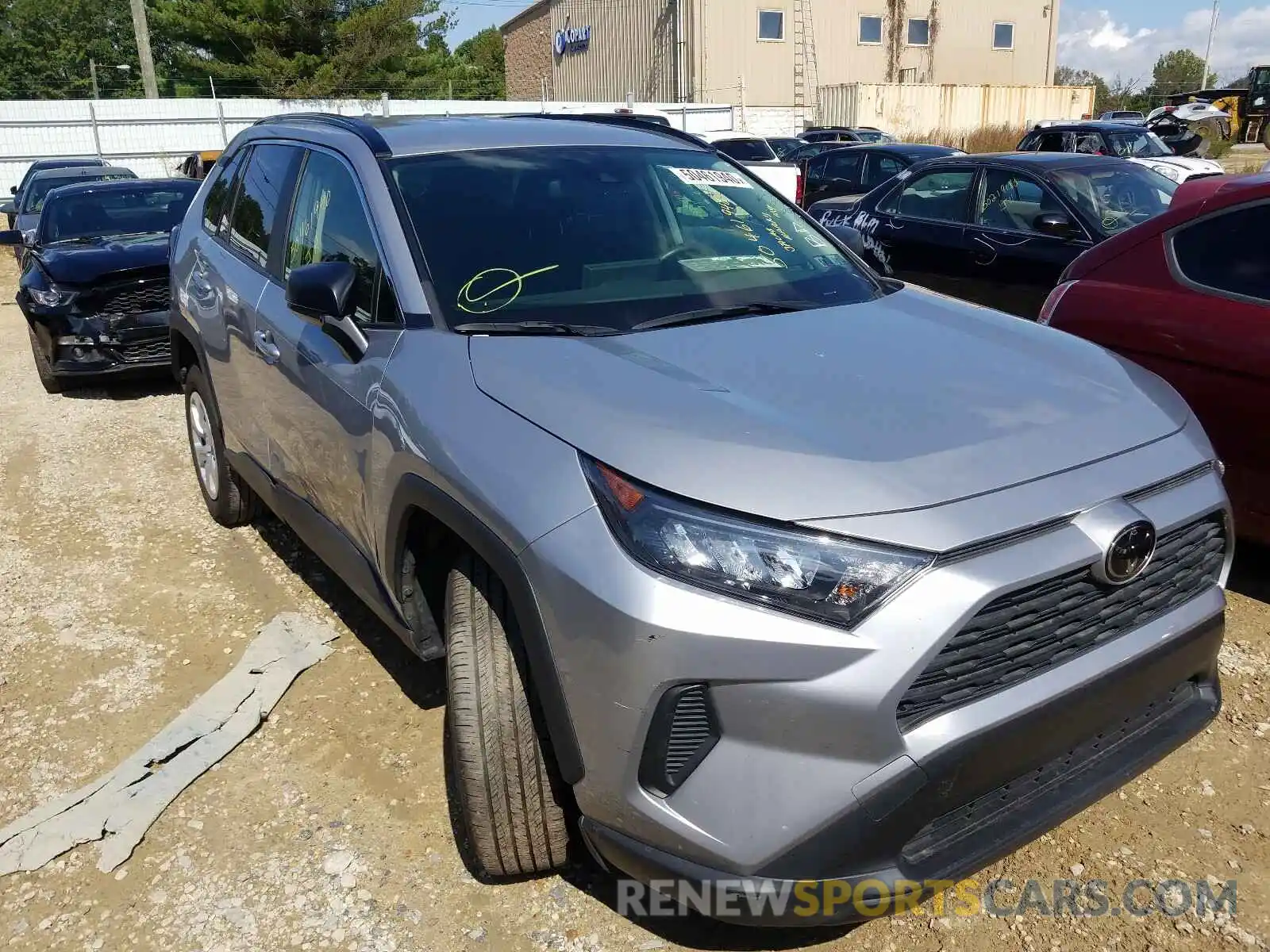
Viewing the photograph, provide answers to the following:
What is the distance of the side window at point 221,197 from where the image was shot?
14.5 feet

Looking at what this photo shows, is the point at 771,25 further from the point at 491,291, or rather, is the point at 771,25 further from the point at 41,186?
the point at 491,291

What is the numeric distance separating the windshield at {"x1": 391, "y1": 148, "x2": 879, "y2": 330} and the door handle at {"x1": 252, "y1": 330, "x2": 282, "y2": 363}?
2.54ft

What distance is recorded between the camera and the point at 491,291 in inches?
111

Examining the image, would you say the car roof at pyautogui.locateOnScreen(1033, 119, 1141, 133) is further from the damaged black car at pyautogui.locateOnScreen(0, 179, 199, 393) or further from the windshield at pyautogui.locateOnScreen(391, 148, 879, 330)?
the windshield at pyautogui.locateOnScreen(391, 148, 879, 330)

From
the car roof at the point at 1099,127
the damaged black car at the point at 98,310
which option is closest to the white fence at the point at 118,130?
the car roof at the point at 1099,127

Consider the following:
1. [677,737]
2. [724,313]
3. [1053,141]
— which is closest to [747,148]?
[1053,141]

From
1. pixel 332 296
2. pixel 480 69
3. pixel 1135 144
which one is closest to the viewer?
pixel 332 296

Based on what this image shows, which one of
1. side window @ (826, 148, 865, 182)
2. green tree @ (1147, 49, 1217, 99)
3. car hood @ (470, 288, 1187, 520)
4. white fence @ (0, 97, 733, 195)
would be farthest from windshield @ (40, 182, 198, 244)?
green tree @ (1147, 49, 1217, 99)

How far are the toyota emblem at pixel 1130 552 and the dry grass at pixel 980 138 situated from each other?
33191 mm

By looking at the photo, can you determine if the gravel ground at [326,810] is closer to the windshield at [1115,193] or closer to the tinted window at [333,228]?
the tinted window at [333,228]

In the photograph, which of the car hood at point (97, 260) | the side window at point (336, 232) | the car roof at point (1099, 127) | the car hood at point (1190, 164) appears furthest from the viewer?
the car roof at point (1099, 127)

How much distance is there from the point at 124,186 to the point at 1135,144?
1299 cm

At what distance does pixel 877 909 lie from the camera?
2.00 metres

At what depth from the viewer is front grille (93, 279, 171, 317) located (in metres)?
7.59
